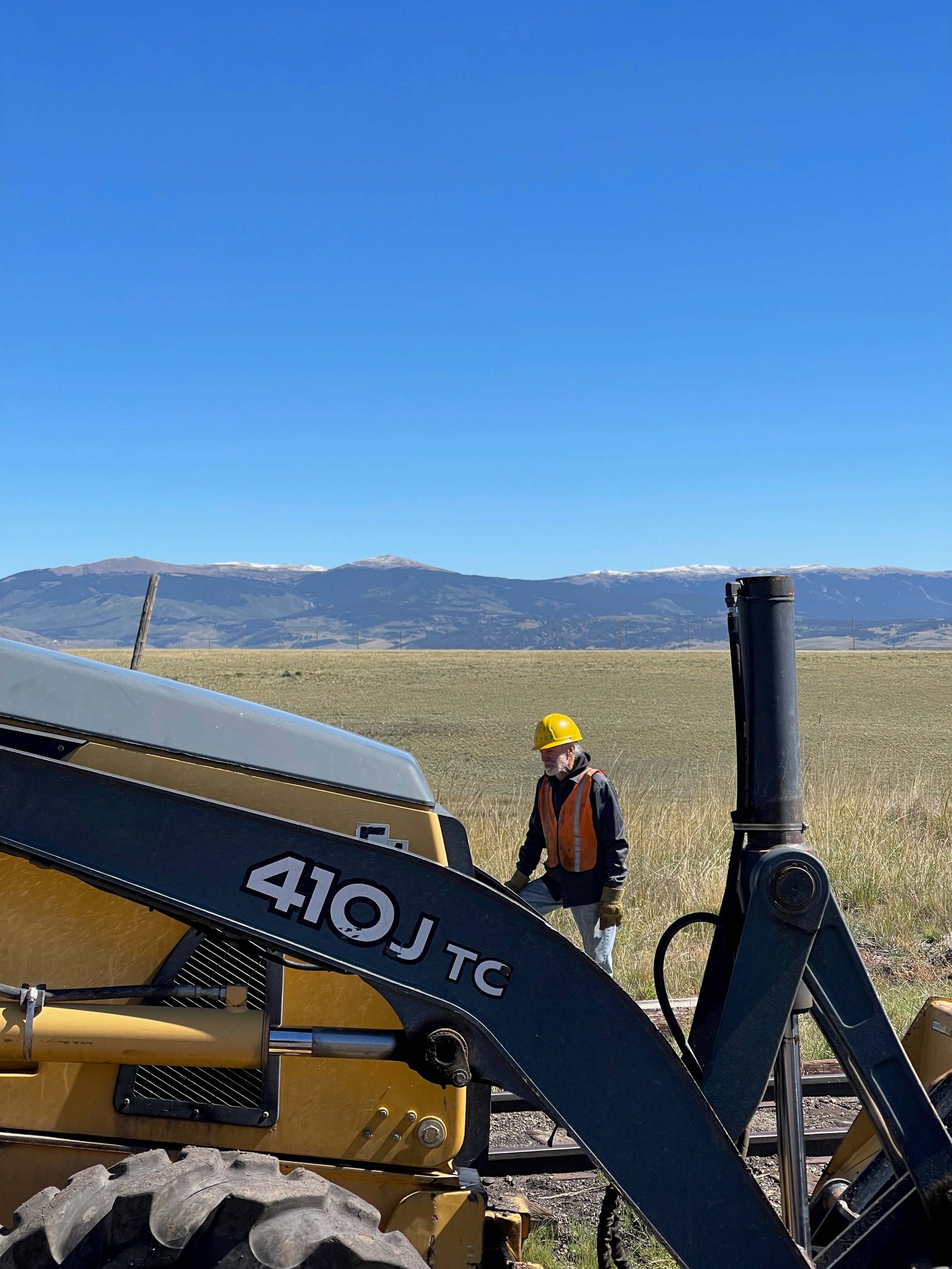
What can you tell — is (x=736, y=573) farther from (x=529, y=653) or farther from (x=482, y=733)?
(x=529, y=653)

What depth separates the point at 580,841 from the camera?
268 inches

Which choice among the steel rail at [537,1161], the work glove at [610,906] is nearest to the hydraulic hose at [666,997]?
the steel rail at [537,1161]

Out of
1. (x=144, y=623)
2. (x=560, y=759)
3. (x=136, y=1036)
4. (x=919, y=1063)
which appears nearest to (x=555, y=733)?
(x=560, y=759)

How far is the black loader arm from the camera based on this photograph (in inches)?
82.6

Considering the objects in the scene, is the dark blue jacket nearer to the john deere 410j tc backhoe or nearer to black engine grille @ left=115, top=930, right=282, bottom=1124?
the john deere 410j tc backhoe

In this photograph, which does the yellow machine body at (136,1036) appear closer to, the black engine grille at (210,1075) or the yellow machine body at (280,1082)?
the yellow machine body at (280,1082)

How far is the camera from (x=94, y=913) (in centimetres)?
256

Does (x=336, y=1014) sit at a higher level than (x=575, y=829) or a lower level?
higher

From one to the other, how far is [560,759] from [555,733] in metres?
0.17

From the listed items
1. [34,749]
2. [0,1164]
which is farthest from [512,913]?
[0,1164]

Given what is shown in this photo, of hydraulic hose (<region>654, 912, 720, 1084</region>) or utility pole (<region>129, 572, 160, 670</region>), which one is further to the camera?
utility pole (<region>129, 572, 160, 670</region>)

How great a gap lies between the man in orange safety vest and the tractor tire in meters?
4.69

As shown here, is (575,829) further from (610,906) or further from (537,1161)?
(537,1161)

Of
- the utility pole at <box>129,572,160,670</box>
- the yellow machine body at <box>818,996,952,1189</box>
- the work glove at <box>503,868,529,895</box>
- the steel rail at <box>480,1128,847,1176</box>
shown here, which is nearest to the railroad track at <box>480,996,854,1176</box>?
the steel rail at <box>480,1128,847,1176</box>
